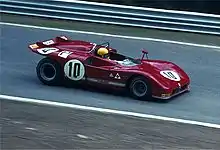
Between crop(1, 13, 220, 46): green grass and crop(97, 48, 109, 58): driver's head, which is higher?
crop(1, 13, 220, 46): green grass

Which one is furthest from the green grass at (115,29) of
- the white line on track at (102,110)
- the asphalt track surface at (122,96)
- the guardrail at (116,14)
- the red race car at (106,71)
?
the white line on track at (102,110)

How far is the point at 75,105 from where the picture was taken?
977 centimetres

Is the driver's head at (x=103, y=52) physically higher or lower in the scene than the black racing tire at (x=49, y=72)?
higher

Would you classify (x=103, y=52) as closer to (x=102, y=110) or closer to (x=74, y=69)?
(x=74, y=69)

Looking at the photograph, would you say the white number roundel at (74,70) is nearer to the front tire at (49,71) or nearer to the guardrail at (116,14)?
the front tire at (49,71)

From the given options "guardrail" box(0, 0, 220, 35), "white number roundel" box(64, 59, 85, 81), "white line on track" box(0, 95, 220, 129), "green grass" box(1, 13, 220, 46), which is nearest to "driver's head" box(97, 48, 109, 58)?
"white number roundel" box(64, 59, 85, 81)

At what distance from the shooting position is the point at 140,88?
1002cm

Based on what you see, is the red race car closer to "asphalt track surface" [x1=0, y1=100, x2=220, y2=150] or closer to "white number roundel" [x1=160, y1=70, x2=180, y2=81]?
"white number roundel" [x1=160, y1=70, x2=180, y2=81]

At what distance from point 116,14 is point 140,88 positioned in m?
5.07

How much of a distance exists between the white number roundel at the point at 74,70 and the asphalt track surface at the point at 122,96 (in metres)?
0.22

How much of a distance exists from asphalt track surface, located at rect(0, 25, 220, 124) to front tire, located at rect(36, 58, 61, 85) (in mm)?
97

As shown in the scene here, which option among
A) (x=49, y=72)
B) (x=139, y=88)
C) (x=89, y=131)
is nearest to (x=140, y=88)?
(x=139, y=88)

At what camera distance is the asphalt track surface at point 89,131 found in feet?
26.3

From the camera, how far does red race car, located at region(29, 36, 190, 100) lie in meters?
9.95
